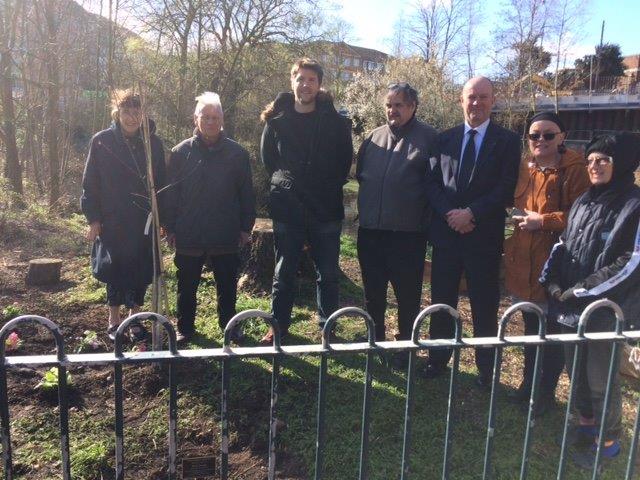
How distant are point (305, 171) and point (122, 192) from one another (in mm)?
1377

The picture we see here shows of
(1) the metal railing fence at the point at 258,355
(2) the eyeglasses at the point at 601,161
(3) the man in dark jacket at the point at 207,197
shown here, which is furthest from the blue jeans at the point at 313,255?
(1) the metal railing fence at the point at 258,355

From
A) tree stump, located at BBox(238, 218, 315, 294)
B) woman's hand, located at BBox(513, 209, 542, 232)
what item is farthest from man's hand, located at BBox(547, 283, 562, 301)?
tree stump, located at BBox(238, 218, 315, 294)

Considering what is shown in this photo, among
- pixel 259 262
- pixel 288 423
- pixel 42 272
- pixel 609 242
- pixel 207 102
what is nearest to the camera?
pixel 609 242

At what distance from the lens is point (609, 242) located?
2570 millimetres

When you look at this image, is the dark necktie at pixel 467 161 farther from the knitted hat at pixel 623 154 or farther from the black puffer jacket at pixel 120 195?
the black puffer jacket at pixel 120 195

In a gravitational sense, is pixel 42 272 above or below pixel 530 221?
below

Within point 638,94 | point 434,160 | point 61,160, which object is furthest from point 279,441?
point 638,94

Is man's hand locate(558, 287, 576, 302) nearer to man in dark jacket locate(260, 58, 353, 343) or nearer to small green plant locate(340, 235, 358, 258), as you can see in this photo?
man in dark jacket locate(260, 58, 353, 343)

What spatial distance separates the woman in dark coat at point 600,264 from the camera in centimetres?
254

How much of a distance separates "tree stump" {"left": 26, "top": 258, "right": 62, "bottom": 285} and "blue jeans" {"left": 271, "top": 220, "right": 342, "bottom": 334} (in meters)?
3.19

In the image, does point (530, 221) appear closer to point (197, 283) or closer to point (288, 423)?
point (288, 423)

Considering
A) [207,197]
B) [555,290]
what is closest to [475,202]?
[555,290]

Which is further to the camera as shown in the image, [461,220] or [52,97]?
[52,97]

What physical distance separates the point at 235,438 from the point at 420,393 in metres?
1.28
